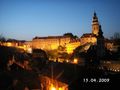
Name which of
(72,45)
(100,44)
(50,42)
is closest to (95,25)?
(72,45)

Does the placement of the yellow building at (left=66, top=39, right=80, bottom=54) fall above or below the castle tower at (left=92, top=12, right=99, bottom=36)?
below

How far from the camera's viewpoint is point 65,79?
23344mm

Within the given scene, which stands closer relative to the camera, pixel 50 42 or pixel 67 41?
pixel 67 41

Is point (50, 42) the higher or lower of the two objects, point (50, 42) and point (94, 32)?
the lower

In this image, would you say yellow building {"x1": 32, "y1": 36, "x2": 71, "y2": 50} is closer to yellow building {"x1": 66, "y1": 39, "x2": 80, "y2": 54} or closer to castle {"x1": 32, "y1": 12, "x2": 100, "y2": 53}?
castle {"x1": 32, "y1": 12, "x2": 100, "y2": 53}

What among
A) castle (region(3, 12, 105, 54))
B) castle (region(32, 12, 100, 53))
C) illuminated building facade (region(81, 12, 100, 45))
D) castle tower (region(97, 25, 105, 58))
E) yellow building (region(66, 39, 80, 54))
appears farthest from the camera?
yellow building (region(66, 39, 80, 54))

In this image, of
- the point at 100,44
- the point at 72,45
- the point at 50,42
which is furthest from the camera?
the point at 50,42

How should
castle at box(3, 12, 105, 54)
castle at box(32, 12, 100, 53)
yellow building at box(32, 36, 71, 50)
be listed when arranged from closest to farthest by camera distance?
1. castle at box(3, 12, 105, 54)
2. castle at box(32, 12, 100, 53)
3. yellow building at box(32, 36, 71, 50)

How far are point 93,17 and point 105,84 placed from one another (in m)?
63.8

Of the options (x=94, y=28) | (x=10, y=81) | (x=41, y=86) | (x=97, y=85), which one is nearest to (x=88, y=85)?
(x=97, y=85)

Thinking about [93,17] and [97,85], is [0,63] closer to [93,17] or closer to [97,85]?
[97,85]

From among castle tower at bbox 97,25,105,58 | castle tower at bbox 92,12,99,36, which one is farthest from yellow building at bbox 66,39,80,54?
castle tower at bbox 97,25,105,58

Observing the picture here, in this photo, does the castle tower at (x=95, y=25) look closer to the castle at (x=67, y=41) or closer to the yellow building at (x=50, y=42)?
the castle at (x=67, y=41)

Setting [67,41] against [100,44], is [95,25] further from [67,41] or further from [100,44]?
[67,41]
